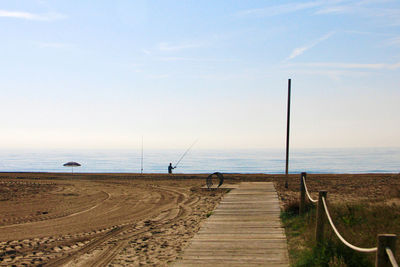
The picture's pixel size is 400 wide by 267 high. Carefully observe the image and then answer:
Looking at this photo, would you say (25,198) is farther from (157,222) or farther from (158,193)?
(157,222)

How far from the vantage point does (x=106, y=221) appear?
12.4 metres

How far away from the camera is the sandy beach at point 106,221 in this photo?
323 inches

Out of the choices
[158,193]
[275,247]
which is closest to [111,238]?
[275,247]

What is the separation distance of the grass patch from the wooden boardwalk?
0.28m

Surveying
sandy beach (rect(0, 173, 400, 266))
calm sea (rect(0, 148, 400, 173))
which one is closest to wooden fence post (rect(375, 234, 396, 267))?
sandy beach (rect(0, 173, 400, 266))

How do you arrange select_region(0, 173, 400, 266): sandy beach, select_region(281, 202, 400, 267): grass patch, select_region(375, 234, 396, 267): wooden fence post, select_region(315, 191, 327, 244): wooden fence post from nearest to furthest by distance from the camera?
select_region(375, 234, 396, 267): wooden fence post
select_region(281, 202, 400, 267): grass patch
select_region(315, 191, 327, 244): wooden fence post
select_region(0, 173, 400, 266): sandy beach

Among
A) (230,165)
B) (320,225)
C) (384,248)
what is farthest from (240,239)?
(230,165)

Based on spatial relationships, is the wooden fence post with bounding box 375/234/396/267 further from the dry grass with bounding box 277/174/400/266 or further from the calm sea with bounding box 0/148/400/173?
the calm sea with bounding box 0/148/400/173

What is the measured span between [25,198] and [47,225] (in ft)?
23.3

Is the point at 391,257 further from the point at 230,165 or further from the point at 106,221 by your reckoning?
the point at 230,165

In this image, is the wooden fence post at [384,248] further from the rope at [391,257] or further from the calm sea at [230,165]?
the calm sea at [230,165]

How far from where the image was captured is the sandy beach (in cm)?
820

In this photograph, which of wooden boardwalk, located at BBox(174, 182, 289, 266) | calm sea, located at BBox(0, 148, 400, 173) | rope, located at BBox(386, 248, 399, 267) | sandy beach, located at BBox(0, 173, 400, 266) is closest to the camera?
rope, located at BBox(386, 248, 399, 267)

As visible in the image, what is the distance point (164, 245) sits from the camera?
8734 mm
